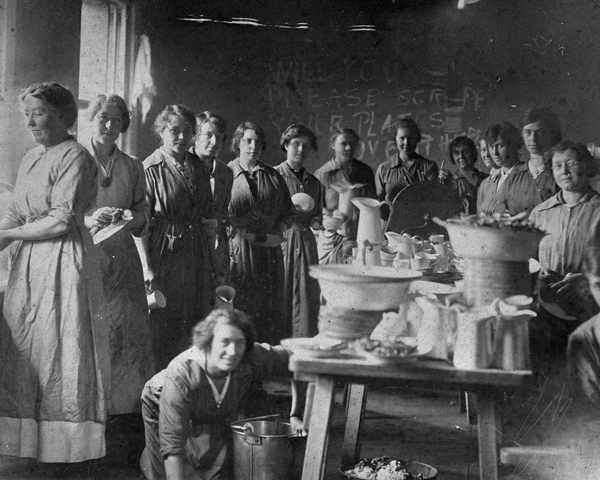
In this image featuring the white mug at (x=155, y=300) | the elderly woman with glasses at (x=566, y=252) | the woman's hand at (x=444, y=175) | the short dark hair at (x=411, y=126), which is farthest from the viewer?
the woman's hand at (x=444, y=175)

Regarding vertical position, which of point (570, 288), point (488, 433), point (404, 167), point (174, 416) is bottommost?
point (174, 416)

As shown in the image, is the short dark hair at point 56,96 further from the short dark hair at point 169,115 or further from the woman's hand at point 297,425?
the woman's hand at point 297,425

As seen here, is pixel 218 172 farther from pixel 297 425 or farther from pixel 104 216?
pixel 297 425

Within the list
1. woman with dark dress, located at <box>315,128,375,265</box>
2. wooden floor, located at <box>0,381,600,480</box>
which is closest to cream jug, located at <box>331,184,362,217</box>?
woman with dark dress, located at <box>315,128,375,265</box>

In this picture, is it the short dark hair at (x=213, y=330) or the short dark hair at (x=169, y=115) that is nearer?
the short dark hair at (x=213, y=330)

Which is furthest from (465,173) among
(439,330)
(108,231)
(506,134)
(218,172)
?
(108,231)

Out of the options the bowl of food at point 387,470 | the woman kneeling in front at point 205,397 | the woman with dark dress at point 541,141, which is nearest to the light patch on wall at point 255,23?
the woman with dark dress at point 541,141

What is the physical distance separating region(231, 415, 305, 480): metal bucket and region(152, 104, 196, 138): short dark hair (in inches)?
64.1

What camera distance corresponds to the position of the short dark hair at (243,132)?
4.46 meters

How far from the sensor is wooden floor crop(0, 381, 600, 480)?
357cm

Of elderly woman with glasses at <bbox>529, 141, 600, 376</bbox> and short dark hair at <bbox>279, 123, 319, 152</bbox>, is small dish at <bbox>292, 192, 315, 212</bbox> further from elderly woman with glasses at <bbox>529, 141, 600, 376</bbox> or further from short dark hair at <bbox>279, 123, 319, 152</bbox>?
elderly woman with glasses at <bbox>529, 141, 600, 376</bbox>

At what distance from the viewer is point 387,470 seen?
3.33m

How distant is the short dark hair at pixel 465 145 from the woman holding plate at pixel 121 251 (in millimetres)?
1756

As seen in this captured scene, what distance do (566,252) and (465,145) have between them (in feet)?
3.20
